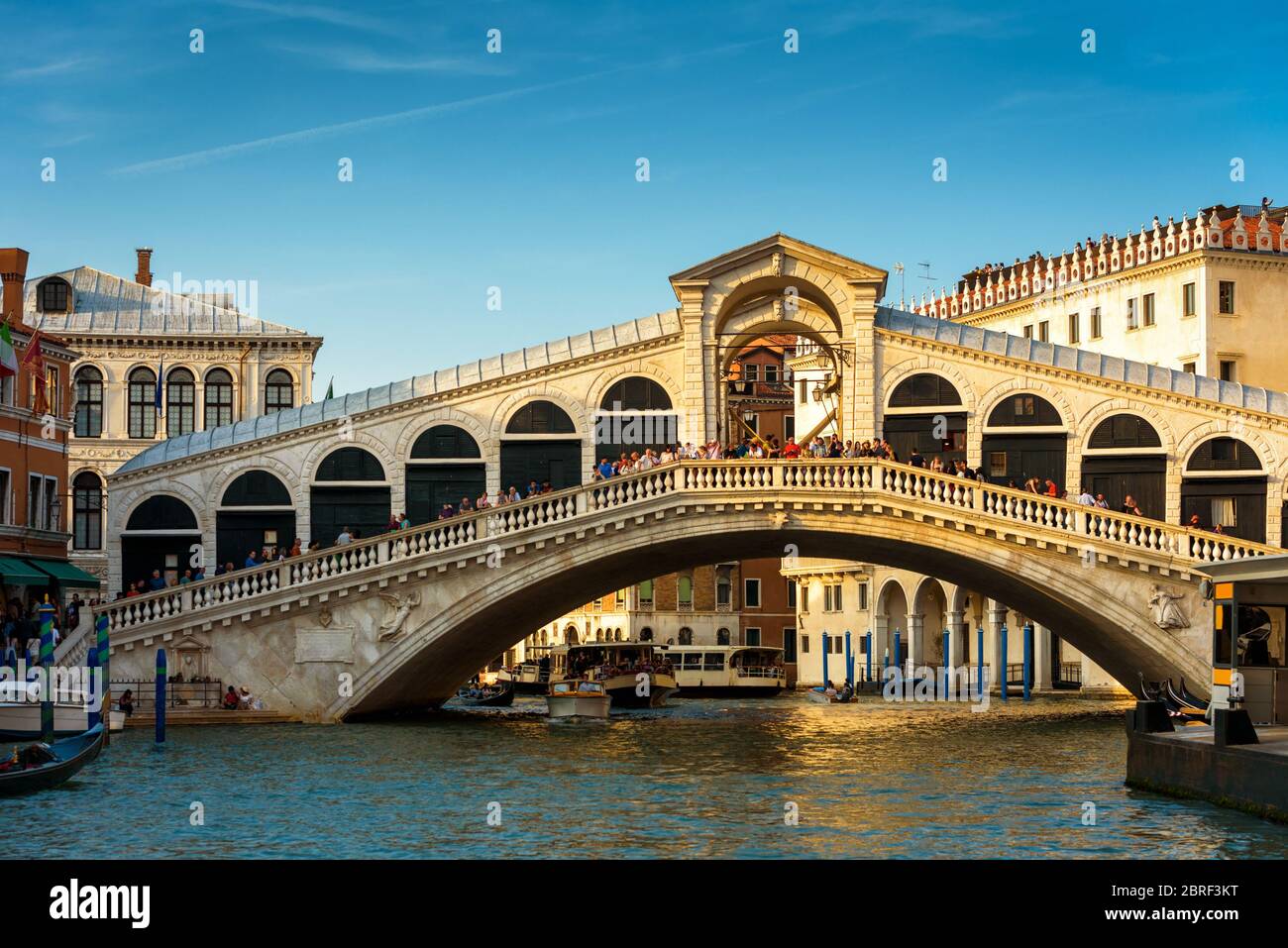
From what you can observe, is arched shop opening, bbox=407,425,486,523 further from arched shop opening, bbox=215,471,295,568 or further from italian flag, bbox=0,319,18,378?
italian flag, bbox=0,319,18,378

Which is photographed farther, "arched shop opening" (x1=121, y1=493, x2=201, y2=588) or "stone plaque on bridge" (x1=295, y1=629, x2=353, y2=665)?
"arched shop opening" (x1=121, y1=493, x2=201, y2=588)

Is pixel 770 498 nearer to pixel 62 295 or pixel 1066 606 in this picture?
pixel 1066 606

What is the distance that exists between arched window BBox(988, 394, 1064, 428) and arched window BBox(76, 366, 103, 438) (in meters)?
25.1

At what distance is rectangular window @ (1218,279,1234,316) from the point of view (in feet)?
184

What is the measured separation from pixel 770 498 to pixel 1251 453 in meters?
11.0

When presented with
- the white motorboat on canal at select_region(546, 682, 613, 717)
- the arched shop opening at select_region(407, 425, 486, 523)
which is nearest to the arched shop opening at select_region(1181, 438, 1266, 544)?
the white motorboat on canal at select_region(546, 682, 613, 717)

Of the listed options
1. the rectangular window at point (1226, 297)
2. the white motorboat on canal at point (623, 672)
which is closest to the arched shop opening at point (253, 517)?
the white motorboat on canal at point (623, 672)

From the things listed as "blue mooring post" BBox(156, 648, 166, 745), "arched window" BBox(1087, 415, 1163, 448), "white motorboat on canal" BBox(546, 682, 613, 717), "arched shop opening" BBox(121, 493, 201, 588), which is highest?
"arched window" BBox(1087, 415, 1163, 448)

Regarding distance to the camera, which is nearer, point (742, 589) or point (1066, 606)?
point (1066, 606)

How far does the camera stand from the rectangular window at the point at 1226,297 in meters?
56.0

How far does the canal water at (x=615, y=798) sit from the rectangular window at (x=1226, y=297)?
20.2 m
